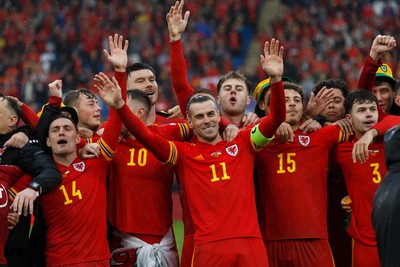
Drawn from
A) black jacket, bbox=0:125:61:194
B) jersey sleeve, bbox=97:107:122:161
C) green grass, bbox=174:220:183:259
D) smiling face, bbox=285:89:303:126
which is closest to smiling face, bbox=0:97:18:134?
black jacket, bbox=0:125:61:194

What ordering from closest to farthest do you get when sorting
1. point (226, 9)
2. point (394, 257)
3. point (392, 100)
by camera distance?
point (394, 257) < point (392, 100) < point (226, 9)

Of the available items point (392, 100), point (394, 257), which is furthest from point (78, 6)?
point (394, 257)

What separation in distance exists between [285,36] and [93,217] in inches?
636

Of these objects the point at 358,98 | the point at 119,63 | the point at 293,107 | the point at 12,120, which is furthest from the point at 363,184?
the point at 12,120

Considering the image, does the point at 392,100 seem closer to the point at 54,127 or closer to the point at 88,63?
the point at 54,127

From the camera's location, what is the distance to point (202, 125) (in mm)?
6512

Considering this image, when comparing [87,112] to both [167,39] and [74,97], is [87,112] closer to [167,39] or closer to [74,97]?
[74,97]

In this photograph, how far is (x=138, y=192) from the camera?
265 inches

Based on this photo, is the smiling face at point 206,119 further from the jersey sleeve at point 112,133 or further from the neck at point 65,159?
the neck at point 65,159

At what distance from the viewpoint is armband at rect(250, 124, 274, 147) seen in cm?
635

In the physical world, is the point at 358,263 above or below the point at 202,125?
below

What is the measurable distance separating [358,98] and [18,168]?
9.77 feet

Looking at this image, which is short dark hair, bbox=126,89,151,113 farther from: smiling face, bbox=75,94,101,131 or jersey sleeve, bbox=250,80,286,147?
jersey sleeve, bbox=250,80,286,147

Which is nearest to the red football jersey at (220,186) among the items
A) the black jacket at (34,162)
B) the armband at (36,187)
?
the black jacket at (34,162)
